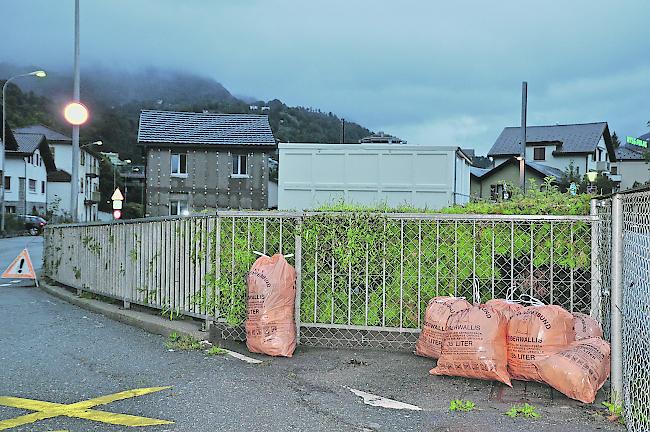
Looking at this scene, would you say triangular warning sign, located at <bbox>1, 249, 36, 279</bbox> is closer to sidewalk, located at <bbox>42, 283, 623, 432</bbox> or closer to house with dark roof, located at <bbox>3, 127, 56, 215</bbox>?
sidewalk, located at <bbox>42, 283, 623, 432</bbox>

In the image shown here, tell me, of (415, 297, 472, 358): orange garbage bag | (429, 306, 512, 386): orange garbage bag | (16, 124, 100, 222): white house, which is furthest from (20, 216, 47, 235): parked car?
(429, 306, 512, 386): orange garbage bag

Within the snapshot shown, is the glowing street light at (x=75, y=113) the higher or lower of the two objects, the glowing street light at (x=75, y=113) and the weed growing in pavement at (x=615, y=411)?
the higher

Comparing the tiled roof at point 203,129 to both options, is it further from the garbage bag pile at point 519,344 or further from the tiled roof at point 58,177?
the garbage bag pile at point 519,344

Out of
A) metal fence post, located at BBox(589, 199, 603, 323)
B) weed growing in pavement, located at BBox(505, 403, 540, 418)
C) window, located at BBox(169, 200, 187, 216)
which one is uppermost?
window, located at BBox(169, 200, 187, 216)

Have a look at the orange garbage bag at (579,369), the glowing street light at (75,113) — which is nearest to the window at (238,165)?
the glowing street light at (75,113)

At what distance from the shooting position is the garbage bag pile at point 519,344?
15.6ft

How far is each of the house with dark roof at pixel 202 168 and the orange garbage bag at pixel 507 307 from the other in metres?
33.2

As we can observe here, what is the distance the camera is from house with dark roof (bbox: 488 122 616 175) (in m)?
56.5

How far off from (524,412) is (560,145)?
5736cm

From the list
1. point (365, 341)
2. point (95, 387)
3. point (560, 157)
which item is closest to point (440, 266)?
point (365, 341)

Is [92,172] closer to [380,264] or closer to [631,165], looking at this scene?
[631,165]

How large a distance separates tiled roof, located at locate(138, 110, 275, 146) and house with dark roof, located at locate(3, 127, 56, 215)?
14.0 metres

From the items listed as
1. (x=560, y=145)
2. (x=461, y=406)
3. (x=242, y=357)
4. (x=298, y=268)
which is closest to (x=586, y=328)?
(x=461, y=406)

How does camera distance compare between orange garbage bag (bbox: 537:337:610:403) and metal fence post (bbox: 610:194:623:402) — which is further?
orange garbage bag (bbox: 537:337:610:403)
